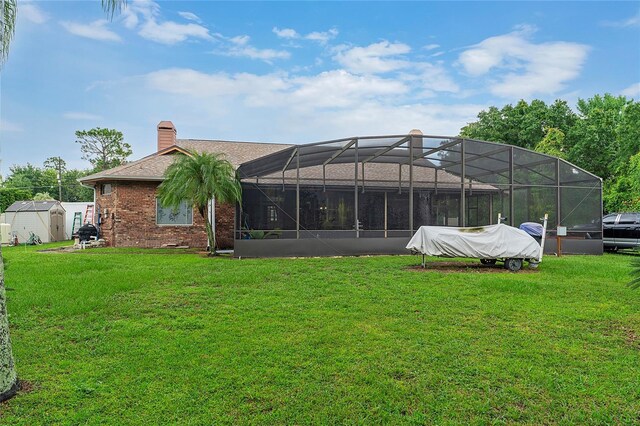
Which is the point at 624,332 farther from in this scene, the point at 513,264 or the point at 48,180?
the point at 48,180

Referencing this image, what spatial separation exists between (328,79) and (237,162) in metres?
5.84

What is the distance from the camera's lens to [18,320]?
4.69 metres

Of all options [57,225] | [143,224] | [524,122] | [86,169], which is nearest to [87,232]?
[143,224]

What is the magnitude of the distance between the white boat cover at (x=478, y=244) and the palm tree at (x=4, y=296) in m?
7.58

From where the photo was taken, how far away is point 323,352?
3.72m

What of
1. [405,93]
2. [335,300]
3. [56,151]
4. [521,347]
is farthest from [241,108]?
[56,151]

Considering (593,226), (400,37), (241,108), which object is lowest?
(593,226)

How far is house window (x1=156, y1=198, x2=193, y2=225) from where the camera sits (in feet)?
47.4

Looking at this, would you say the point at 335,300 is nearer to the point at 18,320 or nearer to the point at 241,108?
the point at 18,320

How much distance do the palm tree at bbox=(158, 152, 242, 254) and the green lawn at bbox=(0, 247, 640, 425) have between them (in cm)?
447

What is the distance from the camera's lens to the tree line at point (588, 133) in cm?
1962

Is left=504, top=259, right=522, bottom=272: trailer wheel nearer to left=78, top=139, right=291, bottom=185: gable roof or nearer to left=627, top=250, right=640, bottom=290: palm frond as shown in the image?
left=627, top=250, right=640, bottom=290: palm frond

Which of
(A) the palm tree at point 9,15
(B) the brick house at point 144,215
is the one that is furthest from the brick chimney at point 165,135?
(A) the palm tree at point 9,15

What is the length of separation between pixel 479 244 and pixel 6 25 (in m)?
8.93
